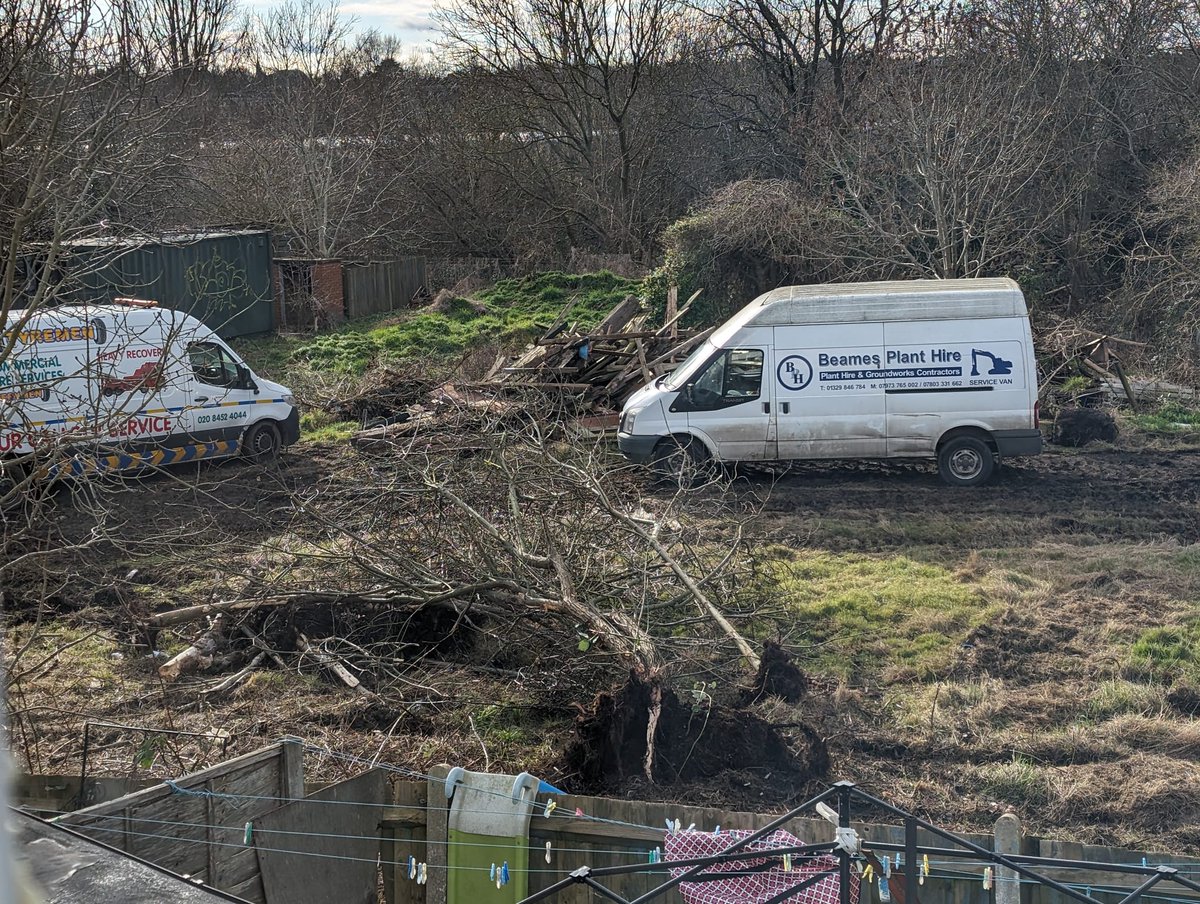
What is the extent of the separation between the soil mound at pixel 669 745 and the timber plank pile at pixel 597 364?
10.4m

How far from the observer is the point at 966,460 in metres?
13.7

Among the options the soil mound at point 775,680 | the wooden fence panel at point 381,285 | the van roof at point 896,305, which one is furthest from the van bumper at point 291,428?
the wooden fence panel at point 381,285

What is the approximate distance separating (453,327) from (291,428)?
1021 centimetres

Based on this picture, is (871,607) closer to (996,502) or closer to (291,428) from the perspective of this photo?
(996,502)

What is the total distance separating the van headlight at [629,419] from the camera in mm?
14016

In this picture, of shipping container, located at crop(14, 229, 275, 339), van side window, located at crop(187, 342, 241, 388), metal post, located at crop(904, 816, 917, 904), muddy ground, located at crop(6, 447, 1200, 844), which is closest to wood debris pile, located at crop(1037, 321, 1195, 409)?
muddy ground, located at crop(6, 447, 1200, 844)

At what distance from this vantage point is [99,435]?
694 cm

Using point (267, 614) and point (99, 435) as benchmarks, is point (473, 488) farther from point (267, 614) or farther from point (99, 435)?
point (99, 435)

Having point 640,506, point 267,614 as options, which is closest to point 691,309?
point 640,506

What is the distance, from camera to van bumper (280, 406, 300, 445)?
52.2ft

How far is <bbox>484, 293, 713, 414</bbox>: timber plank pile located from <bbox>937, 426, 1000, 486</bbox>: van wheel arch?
4.86 meters

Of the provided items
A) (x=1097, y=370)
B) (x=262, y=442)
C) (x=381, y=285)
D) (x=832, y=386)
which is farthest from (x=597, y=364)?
(x=381, y=285)

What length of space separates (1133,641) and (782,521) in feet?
14.8

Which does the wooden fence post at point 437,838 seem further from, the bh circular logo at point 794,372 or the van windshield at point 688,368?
the bh circular logo at point 794,372
